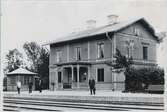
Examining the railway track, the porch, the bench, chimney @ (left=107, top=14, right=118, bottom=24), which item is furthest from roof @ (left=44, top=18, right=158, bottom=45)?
the railway track

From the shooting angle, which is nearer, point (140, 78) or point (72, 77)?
point (140, 78)

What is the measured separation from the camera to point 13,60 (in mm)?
6297

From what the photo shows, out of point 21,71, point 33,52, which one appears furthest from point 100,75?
point 21,71

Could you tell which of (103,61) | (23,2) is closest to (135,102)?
(103,61)

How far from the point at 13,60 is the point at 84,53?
109 cm

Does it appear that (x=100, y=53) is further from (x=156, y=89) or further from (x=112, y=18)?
(x=156, y=89)

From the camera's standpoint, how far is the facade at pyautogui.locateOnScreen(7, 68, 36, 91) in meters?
6.31

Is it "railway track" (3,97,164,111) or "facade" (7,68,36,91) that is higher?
"facade" (7,68,36,91)

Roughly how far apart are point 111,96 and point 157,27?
1.18 m

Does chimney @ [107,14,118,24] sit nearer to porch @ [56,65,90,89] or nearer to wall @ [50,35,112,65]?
wall @ [50,35,112,65]

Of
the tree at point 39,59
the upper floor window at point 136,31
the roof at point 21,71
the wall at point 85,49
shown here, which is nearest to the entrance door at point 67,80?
the wall at point 85,49

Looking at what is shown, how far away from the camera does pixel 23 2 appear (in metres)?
6.21

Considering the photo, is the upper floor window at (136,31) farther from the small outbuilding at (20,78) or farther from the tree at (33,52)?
the small outbuilding at (20,78)

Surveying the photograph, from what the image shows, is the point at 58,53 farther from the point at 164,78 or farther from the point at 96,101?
the point at 164,78
